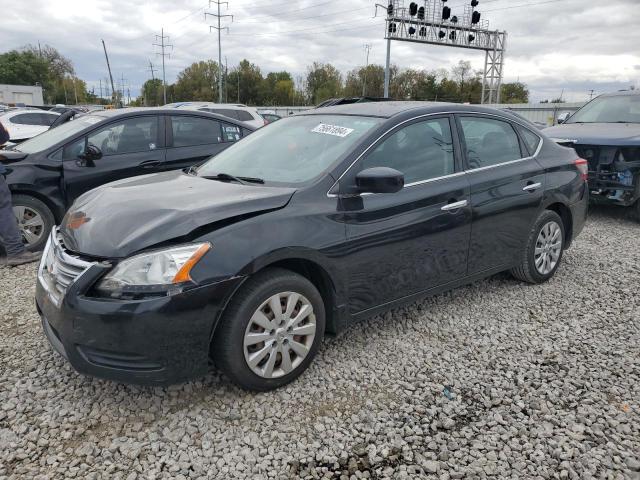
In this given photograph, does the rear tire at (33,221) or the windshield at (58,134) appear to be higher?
the windshield at (58,134)

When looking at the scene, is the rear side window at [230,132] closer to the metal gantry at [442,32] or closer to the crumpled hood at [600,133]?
the crumpled hood at [600,133]

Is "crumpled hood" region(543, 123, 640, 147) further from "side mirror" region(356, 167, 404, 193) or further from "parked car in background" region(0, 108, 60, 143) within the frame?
"parked car in background" region(0, 108, 60, 143)

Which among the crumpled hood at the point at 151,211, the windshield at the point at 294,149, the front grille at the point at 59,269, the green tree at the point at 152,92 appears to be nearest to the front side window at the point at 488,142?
the windshield at the point at 294,149

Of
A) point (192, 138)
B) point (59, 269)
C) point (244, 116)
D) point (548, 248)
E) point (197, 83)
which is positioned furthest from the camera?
point (197, 83)

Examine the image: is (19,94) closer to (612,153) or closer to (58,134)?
(58,134)

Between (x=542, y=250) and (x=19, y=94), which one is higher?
(x=19, y=94)

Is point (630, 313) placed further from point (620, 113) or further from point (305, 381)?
point (620, 113)

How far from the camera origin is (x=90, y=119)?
6121 mm

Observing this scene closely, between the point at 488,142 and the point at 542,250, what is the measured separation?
120 cm

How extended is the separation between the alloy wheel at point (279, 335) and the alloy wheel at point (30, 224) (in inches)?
154

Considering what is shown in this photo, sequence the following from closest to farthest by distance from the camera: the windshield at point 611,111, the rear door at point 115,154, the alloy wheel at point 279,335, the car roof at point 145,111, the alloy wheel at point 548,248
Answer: the alloy wheel at point 279,335, the alloy wheel at point 548,248, the rear door at point 115,154, the car roof at point 145,111, the windshield at point 611,111

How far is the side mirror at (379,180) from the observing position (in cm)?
298

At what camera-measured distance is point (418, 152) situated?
3590mm

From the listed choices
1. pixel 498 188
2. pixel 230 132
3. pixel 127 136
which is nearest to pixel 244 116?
pixel 230 132
